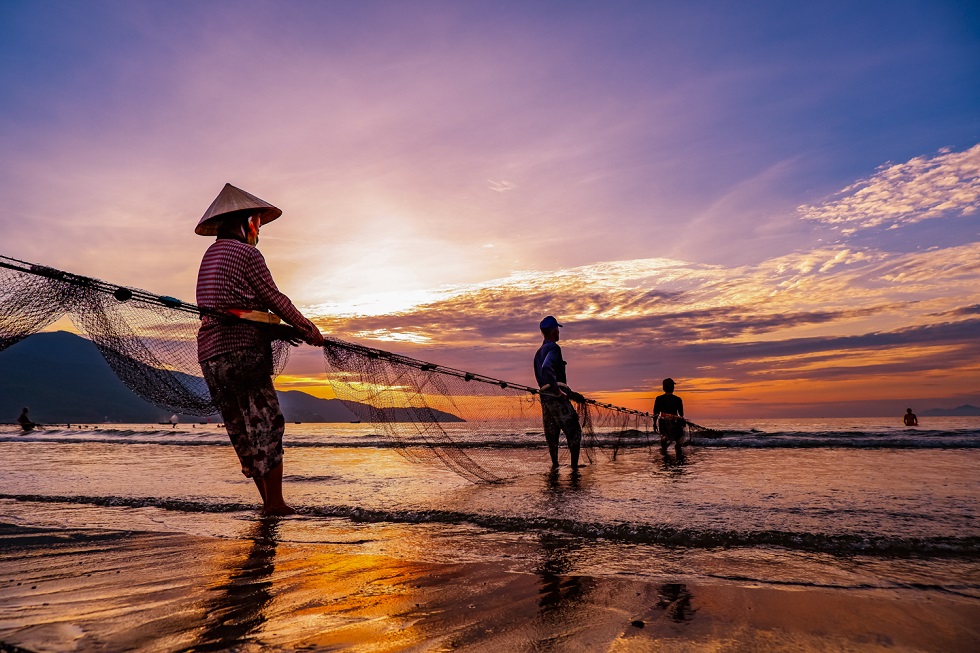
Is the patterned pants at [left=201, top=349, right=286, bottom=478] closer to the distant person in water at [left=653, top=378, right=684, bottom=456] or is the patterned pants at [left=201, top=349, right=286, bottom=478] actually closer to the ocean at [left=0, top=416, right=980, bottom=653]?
the ocean at [left=0, top=416, right=980, bottom=653]

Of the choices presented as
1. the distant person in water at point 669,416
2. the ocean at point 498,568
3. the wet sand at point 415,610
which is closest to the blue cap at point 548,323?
the ocean at point 498,568

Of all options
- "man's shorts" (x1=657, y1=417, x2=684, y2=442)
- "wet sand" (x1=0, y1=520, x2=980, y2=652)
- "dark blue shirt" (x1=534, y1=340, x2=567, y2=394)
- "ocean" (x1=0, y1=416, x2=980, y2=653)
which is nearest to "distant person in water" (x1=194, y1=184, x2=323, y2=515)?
"ocean" (x1=0, y1=416, x2=980, y2=653)

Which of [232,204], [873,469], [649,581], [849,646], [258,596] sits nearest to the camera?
[849,646]

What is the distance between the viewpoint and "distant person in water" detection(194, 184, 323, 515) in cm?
518

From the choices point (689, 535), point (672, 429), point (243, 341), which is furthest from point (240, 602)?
point (672, 429)

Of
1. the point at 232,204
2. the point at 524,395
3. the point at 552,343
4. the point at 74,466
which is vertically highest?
the point at 232,204

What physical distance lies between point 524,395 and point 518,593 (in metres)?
6.24

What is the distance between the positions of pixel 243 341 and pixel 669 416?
11320 mm

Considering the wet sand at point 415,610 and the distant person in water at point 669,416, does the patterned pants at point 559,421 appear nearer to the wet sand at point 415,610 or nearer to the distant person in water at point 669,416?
the distant person in water at point 669,416

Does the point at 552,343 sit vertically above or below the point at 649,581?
above

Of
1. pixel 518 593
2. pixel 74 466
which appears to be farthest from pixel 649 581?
pixel 74 466

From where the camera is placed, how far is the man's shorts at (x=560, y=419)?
10.4 meters

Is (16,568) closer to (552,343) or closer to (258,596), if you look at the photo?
(258,596)

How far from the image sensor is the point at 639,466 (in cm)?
1136
